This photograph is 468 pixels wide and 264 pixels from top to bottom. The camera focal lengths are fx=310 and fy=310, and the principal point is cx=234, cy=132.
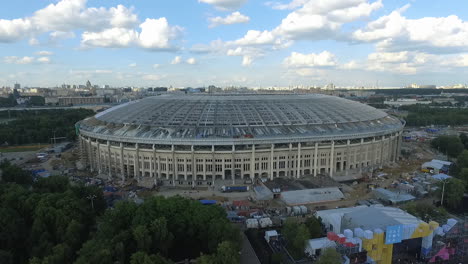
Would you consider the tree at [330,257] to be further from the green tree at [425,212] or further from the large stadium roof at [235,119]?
the large stadium roof at [235,119]

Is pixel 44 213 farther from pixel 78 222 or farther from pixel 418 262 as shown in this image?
pixel 418 262

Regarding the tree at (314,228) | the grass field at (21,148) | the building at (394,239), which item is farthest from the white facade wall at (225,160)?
the grass field at (21,148)

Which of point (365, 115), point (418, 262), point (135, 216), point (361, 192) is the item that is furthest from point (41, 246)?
point (365, 115)

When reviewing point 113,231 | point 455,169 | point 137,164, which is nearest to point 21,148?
point 137,164

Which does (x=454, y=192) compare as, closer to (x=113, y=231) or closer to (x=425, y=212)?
(x=425, y=212)

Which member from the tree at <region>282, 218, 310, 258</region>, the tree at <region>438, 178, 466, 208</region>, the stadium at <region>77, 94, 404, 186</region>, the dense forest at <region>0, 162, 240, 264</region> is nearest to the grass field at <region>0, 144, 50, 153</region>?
the stadium at <region>77, 94, 404, 186</region>
